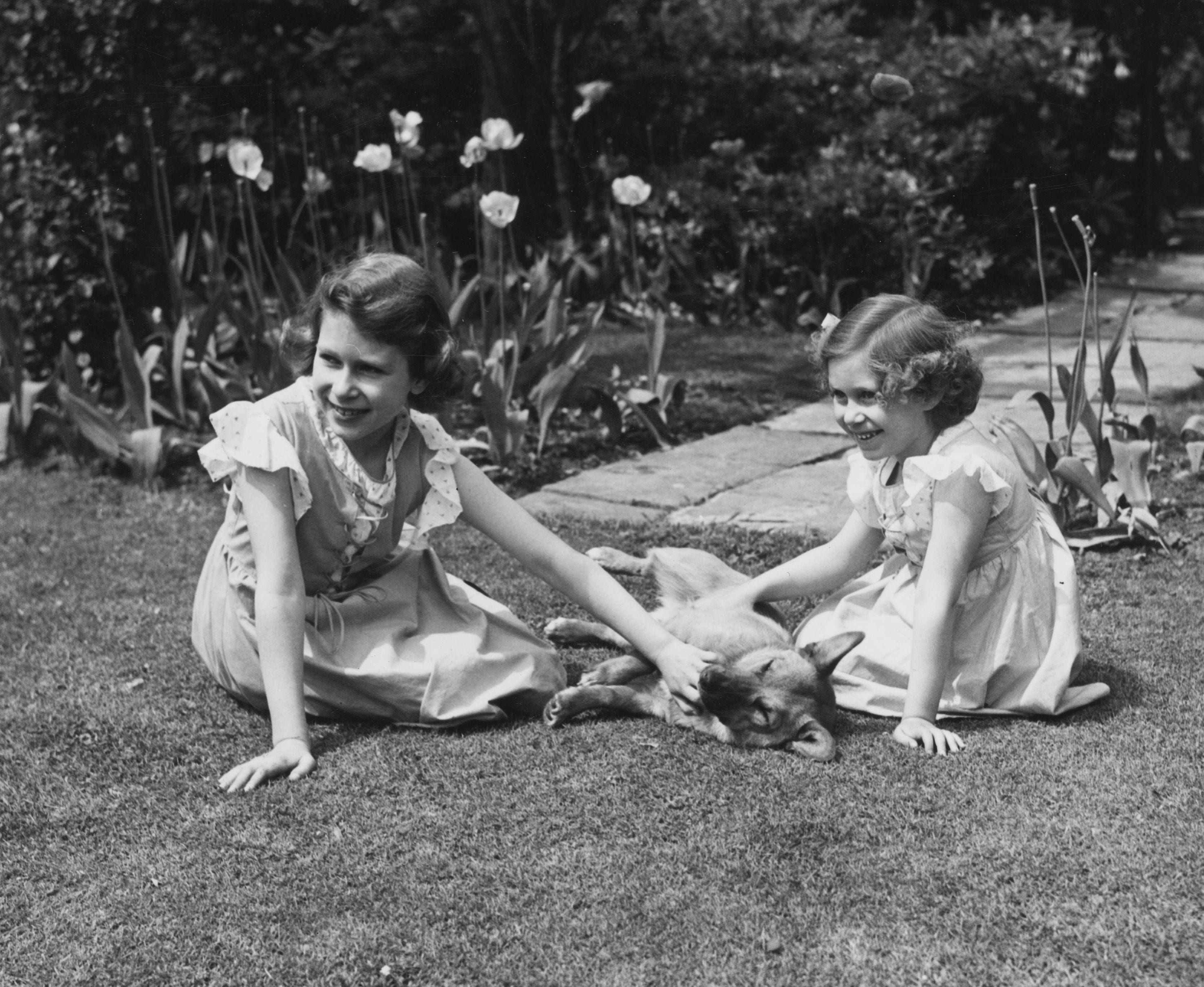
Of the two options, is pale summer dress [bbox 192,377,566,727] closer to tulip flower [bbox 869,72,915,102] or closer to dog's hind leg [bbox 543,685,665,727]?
dog's hind leg [bbox 543,685,665,727]

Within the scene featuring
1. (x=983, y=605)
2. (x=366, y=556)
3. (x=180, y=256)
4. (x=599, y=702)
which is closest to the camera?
(x=599, y=702)

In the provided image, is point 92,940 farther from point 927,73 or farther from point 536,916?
point 927,73

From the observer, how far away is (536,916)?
8.63 feet

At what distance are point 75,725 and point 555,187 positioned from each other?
7.48 m

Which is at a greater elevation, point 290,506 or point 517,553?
point 290,506

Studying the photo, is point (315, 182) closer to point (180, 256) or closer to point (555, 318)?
point (180, 256)

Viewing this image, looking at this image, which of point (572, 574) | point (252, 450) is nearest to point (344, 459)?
point (252, 450)

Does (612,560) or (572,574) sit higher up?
(572,574)

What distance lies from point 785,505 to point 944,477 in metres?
2.02

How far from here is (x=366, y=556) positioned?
3.75 meters

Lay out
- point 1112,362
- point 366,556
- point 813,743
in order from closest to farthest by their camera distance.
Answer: point 813,743 → point 366,556 → point 1112,362

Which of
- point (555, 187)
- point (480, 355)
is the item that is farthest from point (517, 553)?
point (555, 187)

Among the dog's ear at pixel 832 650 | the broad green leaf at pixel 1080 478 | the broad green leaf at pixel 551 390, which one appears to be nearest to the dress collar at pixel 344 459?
the dog's ear at pixel 832 650

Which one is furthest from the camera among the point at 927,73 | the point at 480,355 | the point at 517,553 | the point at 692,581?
the point at 927,73
